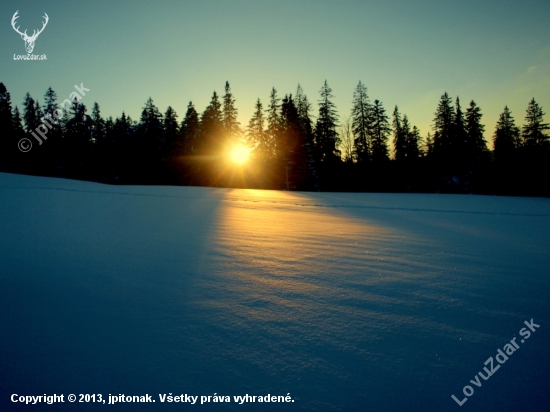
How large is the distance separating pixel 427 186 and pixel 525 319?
39891mm

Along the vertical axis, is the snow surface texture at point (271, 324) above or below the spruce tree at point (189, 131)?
below

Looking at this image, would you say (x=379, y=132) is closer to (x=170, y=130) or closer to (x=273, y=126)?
(x=273, y=126)

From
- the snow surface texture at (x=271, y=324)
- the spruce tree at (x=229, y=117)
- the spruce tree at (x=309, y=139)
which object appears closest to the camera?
the snow surface texture at (x=271, y=324)

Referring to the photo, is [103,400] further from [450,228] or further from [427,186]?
[427,186]

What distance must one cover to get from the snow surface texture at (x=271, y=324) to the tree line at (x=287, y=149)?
95.8 feet

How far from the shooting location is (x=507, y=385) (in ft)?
4.47

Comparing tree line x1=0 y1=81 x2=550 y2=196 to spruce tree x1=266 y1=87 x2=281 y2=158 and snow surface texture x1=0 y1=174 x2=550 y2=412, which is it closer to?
spruce tree x1=266 y1=87 x2=281 y2=158

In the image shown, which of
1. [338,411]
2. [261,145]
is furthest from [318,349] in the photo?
[261,145]

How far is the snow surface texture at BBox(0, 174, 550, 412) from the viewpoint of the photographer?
1.32 m

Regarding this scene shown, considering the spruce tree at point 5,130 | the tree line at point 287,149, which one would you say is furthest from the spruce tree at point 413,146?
the spruce tree at point 5,130

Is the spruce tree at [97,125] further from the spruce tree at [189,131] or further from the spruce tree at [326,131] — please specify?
Result: the spruce tree at [326,131]

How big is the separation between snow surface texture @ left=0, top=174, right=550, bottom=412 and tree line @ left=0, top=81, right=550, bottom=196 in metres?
29.2

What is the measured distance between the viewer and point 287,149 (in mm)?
32125

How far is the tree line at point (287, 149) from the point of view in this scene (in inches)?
1284
